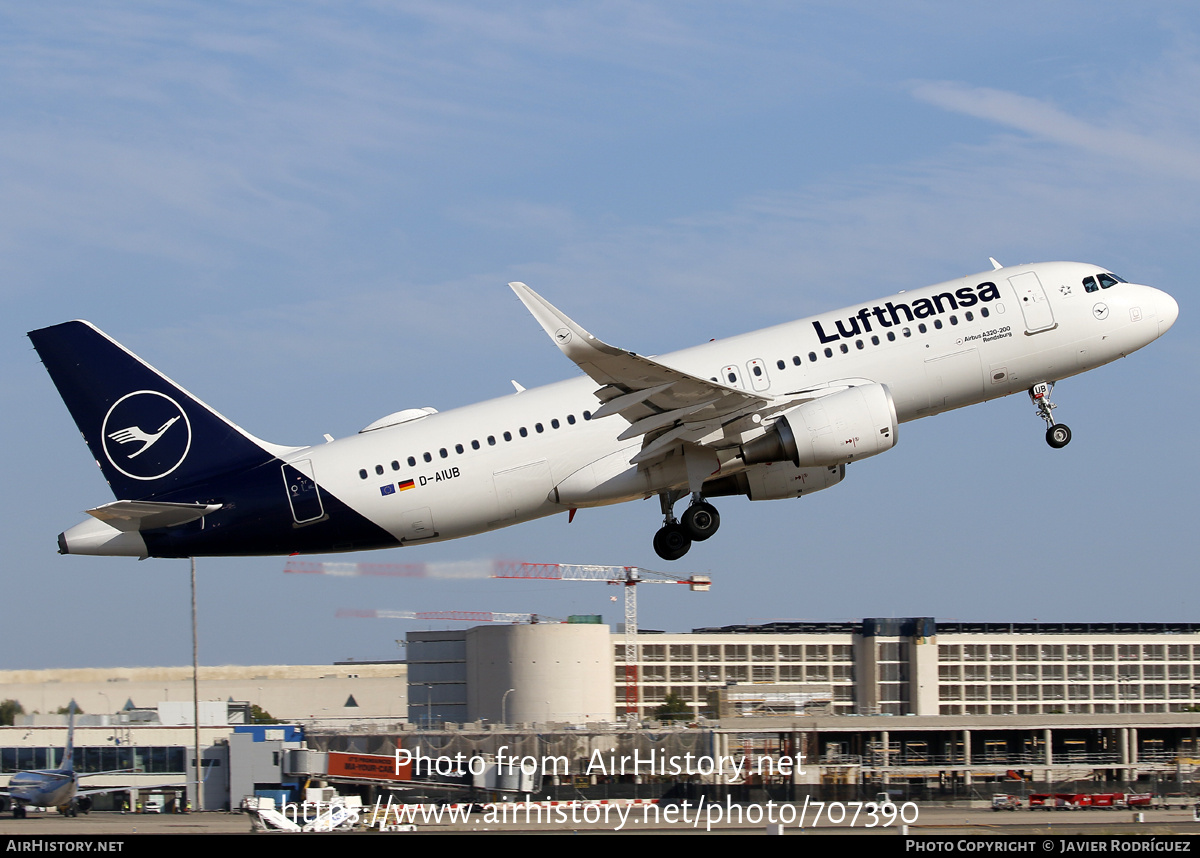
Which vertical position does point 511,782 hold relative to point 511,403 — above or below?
below

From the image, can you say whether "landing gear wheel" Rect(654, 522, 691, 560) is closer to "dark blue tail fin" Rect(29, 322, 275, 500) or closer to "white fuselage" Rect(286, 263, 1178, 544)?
"white fuselage" Rect(286, 263, 1178, 544)

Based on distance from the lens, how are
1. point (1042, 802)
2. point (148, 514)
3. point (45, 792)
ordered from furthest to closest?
1. point (45, 792)
2. point (1042, 802)
3. point (148, 514)

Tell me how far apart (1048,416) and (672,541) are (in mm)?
12742

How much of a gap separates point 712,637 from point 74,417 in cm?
6895

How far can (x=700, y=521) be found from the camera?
38625 millimetres

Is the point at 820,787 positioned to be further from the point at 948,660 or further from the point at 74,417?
the point at 948,660

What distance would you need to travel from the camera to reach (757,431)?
37.2 metres

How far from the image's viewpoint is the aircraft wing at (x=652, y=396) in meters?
33.1

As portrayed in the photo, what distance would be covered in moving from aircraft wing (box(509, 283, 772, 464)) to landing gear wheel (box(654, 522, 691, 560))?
2.76 metres

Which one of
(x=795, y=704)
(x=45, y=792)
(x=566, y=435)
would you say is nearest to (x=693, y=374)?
(x=566, y=435)

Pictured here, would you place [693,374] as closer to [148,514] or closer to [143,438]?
[148,514]

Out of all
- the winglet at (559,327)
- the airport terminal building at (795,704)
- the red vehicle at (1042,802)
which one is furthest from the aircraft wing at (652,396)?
the red vehicle at (1042,802)

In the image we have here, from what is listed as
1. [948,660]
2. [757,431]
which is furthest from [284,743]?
[948,660]
